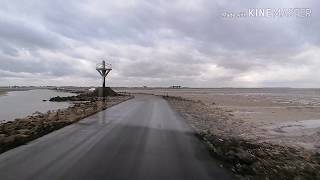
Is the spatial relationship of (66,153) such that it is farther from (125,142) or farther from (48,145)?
(125,142)

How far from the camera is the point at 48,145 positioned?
41.5 feet

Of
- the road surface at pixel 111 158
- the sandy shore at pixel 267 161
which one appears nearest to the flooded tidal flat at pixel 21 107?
the road surface at pixel 111 158

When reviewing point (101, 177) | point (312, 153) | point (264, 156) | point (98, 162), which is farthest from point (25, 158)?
point (312, 153)

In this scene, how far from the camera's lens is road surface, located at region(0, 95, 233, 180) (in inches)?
338

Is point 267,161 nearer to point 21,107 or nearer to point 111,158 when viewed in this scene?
point 111,158

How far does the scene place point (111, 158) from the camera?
10.4 meters

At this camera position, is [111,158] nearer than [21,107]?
Yes

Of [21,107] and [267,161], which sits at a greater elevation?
[267,161]

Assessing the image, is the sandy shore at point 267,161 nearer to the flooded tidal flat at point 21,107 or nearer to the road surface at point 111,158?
the road surface at point 111,158

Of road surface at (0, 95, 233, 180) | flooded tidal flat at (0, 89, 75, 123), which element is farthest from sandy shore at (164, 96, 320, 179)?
flooded tidal flat at (0, 89, 75, 123)

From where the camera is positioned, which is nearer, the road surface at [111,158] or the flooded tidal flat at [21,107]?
the road surface at [111,158]

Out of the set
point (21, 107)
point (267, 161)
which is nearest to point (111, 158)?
point (267, 161)

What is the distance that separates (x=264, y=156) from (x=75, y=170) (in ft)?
19.5

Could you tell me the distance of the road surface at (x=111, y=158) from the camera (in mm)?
8578
